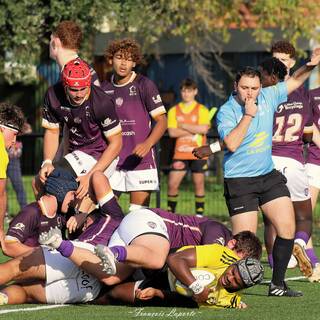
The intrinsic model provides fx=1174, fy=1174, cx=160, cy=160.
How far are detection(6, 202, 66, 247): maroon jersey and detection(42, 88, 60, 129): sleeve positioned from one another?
138 centimetres

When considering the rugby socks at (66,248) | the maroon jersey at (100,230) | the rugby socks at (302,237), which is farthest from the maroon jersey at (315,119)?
the rugby socks at (66,248)

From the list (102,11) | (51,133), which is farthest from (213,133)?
(51,133)

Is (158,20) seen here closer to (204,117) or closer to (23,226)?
(204,117)

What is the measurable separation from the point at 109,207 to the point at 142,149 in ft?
7.56

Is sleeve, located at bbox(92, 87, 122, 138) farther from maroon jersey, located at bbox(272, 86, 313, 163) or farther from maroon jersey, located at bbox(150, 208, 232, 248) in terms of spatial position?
maroon jersey, located at bbox(272, 86, 313, 163)

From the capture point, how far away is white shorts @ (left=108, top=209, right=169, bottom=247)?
966 cm

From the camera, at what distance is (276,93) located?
426 inches

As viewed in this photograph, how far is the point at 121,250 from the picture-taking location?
937 centimetres

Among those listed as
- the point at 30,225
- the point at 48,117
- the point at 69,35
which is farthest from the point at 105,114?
the point at 30,225

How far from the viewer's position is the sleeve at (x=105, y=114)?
36.7ft

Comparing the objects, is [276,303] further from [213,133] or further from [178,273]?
[213,133]

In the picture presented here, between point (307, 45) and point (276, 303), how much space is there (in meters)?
18.6

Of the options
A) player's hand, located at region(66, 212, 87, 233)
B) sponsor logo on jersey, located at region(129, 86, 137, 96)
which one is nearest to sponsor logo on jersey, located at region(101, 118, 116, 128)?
player's hand, located at region(66, 212, 87, 233)

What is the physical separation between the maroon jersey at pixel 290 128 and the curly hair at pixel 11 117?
10.3 feet
